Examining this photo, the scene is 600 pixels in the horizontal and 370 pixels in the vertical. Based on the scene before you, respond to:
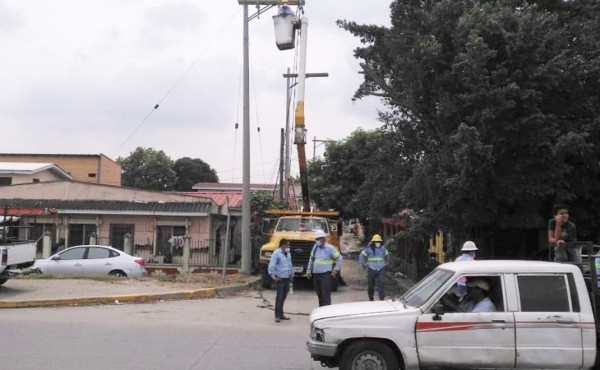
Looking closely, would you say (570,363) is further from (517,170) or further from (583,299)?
(517,170)

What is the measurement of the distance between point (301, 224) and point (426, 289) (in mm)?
11125

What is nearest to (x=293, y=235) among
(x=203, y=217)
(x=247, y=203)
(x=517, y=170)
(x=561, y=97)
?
(x=247, y=203)

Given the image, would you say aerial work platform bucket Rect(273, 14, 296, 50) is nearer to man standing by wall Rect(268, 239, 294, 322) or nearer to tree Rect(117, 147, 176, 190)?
man standing by wall Rect(268, 239, 294, 322)

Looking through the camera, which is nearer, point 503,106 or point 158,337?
point 158,337

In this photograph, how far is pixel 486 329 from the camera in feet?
20.0

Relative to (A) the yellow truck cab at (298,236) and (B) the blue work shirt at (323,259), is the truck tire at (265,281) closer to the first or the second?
(A) the yellow truck cab at (298,236)

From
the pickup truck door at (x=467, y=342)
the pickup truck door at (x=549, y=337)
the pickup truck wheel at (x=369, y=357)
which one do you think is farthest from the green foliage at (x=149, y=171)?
the pickup truck door at (x=549, y=337)

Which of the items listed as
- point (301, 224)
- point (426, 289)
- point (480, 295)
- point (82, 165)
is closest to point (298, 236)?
point (301, 224)

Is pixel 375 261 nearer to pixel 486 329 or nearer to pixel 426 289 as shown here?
pixel 426 289

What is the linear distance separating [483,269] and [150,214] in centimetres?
2167

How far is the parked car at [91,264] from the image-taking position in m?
17.8

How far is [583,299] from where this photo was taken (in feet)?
20.3

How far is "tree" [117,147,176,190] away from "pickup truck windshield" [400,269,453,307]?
65.2m

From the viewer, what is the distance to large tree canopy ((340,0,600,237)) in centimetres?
1184
